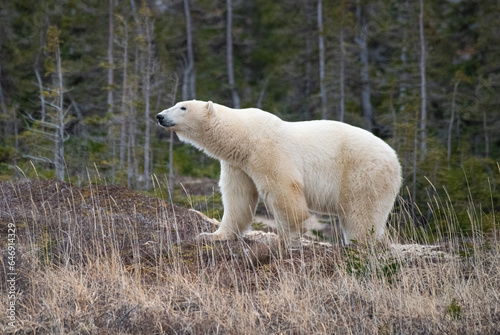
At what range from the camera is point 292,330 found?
13.6 feet

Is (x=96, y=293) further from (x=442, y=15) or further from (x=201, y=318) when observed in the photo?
(x=442, y=15)

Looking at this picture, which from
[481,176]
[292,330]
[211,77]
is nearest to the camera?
[292,330]

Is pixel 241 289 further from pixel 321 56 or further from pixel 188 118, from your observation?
pixel 321 56

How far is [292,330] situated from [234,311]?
0.51 m

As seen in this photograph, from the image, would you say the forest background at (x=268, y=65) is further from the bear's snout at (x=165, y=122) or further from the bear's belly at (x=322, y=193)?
the bear's belly at (x=322, y=193)

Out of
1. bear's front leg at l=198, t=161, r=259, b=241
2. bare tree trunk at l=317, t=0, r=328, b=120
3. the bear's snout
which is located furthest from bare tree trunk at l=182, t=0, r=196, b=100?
bear's front leg at l=198, t=161, r=259, b=241

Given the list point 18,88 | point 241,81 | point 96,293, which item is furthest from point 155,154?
Answer: point 96,293

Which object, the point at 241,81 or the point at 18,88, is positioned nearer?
the point at 18,88

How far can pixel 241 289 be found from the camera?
195 inches

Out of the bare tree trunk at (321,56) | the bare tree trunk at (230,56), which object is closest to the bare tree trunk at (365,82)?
the bare tree trunk at (321,56)

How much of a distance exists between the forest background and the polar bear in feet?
32.2

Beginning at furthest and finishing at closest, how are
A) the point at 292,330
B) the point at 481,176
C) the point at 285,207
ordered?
1. the point at 481,176
2. the point at 285,207
3. the point at 292,330

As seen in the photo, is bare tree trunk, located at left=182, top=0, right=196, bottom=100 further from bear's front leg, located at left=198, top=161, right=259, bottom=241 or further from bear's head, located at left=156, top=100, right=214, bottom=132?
bear's front leg, located at left=198, top=161, right=259, bottom=241

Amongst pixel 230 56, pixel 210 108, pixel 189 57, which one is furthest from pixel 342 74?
pixel 210 108
